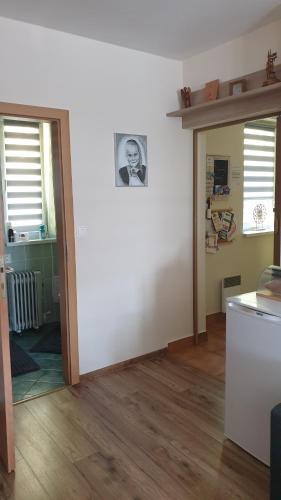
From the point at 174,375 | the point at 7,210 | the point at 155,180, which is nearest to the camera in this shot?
the point at 174,375

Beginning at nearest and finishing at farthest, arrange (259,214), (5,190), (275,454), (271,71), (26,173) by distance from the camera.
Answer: (275,454) < (271,71) < (5,190) < (26,173) < (259,214)

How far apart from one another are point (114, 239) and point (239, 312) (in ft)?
4.44

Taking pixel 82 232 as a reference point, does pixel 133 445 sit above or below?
below

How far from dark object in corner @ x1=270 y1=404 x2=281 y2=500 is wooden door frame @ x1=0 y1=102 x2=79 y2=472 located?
1.67 metres

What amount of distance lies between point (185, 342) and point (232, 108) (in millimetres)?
2111

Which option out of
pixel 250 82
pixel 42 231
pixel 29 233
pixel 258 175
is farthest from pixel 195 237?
pixel 29 233

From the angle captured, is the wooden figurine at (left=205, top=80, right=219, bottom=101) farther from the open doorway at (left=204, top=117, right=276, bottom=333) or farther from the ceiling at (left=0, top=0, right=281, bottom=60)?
the open doorway at (left=204, top=117, right=276, bottom=333)

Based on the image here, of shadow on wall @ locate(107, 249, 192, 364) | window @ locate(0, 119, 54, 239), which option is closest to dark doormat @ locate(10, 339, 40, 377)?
shadow on wall @ locate(107, 249, 192, 364)

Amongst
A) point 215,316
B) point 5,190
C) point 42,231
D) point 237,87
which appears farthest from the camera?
point 215,316

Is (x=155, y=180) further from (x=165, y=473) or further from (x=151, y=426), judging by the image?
(x=165, y=473)

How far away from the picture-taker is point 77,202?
116 inches

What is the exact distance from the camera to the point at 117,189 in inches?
124

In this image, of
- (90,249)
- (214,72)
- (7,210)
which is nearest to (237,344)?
(90,249)

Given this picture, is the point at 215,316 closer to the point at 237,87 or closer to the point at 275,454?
the point at 237,87
